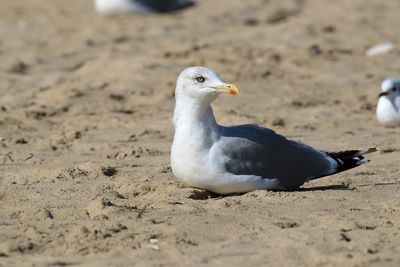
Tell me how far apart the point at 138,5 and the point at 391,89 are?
6.98 m

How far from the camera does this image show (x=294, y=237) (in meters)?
4.94

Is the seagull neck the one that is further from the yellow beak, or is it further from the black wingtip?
the black wingtip

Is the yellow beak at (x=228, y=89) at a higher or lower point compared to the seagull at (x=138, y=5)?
higher

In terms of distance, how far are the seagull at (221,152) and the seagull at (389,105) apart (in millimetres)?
2084

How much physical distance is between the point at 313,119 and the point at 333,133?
0.50 meters

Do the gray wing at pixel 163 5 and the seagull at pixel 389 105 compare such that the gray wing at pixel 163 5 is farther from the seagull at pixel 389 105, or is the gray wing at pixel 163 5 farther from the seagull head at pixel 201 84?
the seagull head at pixel 201 84

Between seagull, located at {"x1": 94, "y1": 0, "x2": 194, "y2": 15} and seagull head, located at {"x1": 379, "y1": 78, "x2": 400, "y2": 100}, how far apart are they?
6.62 meters

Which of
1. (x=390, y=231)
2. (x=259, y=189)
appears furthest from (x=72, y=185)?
(x=390, y=231)

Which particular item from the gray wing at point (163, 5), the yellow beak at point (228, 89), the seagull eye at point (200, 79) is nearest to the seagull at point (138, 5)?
the gray wing at point (163, 5)

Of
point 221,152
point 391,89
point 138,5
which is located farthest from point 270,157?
point 138,5

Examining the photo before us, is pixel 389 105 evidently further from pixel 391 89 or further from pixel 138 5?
pixel 138 5

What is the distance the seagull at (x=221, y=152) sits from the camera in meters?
5.74

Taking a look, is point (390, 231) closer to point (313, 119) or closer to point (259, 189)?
point (259, 189)

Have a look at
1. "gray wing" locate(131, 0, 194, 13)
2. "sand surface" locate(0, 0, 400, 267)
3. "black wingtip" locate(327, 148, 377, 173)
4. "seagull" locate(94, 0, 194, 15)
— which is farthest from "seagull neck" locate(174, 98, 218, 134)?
"gray wing" locate(131, 0, 194, 13)
